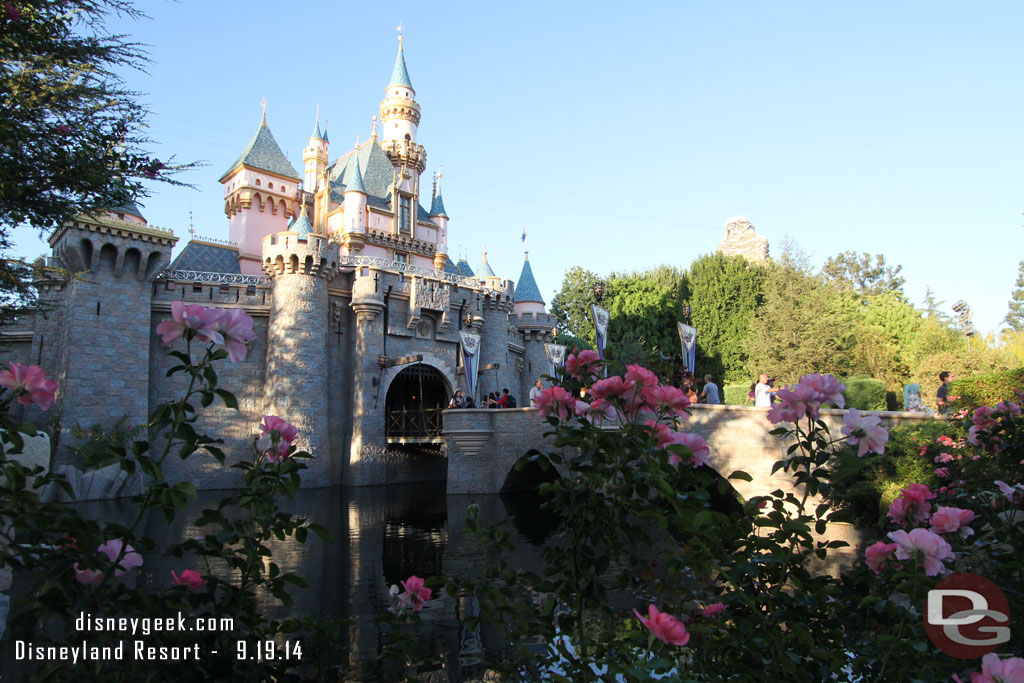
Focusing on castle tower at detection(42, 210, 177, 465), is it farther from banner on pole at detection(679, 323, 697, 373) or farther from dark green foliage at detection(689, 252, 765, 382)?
dark green foliage at detection(689, 252, 765, 382)

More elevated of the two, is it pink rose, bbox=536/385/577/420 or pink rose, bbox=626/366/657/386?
pink rose, bbox=626/366/657/386

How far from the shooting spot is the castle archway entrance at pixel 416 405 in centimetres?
2666

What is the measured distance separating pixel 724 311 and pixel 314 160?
2707 centimetres

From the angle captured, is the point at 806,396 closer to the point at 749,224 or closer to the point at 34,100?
the point at 34,100

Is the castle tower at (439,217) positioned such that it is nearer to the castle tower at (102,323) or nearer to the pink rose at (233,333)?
the castle tower at (102,323)

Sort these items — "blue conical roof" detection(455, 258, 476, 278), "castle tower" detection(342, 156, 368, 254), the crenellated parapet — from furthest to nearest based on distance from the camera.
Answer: "blue conical roof" detection(455, 258, 476, 278) → "castle tower" detection(342, 156, 368, 254) → the crenellated parapet

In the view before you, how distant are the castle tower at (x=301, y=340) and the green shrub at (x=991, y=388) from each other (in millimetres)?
20540

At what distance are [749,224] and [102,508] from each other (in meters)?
59.1

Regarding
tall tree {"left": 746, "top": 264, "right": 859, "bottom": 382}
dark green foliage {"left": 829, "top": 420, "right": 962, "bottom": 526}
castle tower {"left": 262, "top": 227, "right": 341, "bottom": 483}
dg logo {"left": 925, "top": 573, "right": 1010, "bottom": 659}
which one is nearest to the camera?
dg logo {"left": 925, "top": 573, "right": 1010, "bottom": 659}

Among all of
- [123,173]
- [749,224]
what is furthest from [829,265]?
[123,173]

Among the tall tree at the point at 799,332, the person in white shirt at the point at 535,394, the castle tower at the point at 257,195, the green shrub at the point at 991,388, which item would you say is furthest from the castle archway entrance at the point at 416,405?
the green shrub at the point at 991,388

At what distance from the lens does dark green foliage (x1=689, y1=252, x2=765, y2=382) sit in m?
39.0

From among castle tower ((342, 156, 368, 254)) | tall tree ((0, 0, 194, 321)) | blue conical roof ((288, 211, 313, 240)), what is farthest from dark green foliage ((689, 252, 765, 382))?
tall tree ((0, 0, 194, 321))

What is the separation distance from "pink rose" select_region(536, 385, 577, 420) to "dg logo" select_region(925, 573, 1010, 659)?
1.73 m
